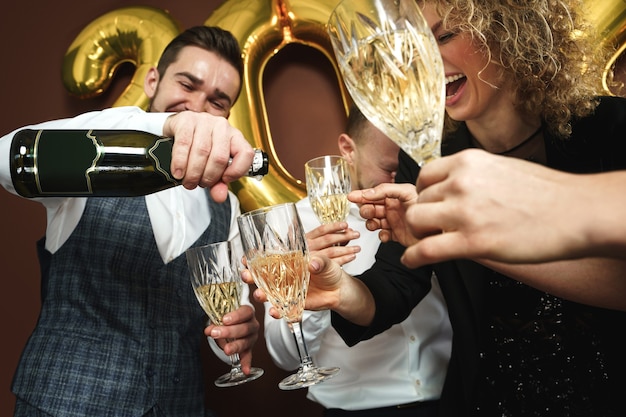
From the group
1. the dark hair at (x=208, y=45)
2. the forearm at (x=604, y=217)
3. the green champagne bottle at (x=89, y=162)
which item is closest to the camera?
the forearm at (x=604, y=217)

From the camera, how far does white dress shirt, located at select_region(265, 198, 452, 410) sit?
58.2 inches

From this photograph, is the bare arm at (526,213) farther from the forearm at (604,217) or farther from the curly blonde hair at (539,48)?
the curly blonde hair at (539,48)

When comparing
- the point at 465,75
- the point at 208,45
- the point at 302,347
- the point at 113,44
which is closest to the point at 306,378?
the point at 302,347

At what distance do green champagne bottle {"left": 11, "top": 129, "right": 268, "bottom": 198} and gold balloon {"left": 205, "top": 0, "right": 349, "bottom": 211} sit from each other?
0.99m

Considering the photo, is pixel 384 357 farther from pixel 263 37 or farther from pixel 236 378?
pixel 263 37

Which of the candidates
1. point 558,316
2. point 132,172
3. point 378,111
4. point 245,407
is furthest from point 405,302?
point 245,407

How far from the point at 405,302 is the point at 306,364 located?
42 cm

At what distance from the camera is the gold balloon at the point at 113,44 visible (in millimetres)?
2125

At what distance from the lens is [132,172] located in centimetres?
99

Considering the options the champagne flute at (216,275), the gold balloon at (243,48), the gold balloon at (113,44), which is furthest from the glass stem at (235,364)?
the gold balloon at (113,44)

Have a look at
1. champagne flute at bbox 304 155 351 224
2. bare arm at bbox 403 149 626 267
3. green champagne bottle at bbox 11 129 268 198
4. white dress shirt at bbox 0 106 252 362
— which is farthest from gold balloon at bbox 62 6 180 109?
bare arm at bbox 403 149 626 267

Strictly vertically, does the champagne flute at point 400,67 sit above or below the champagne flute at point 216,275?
above

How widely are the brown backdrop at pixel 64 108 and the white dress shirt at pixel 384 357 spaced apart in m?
0.61

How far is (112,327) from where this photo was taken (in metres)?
1.38
